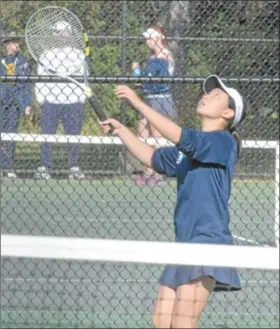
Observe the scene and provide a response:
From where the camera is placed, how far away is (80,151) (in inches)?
428

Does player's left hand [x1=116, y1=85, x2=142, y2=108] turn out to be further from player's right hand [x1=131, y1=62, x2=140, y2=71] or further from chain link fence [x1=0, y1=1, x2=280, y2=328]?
player's right hand [x1=131, y1=62, x2=140, y2=71]

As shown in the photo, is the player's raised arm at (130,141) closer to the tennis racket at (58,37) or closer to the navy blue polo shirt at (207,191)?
the navy blue polo shirt at (207,191)

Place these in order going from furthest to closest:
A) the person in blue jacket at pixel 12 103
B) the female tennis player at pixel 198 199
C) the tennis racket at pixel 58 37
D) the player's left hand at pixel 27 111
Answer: the player's left hand at pixel 27 111 < the person in blue jacket at pixel 12 103 < the tennis racket at pixel 58 37 < the female tennis player at pixel 198 199

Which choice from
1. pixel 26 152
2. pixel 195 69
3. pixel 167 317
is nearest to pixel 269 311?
pixel 167 317

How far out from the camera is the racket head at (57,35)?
20.2 feet

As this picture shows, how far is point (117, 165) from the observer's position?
10.9 metres

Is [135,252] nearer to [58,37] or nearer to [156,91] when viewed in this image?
[58,37]

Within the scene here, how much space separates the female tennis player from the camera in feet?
15.2

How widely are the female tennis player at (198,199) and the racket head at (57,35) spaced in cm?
137

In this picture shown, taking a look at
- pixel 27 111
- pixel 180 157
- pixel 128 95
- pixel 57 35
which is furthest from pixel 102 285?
pixel 27 111

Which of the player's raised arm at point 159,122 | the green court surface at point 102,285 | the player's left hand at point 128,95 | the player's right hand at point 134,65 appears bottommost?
the green court surface at point 102,285

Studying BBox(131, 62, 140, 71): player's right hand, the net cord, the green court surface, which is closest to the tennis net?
the green court surface

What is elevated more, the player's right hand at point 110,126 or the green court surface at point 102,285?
A: the player's right hand at point 110,126

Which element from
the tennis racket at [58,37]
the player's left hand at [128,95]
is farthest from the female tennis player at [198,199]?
the tennis racket at [58,37]
